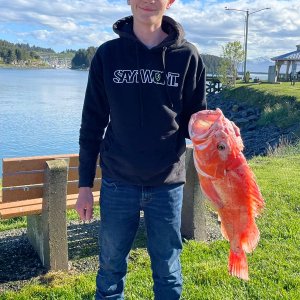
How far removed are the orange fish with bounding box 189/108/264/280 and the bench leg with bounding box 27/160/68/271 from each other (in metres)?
2.16

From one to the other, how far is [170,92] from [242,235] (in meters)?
1.03

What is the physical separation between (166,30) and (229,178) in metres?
1.21

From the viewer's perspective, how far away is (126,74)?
2939 mm

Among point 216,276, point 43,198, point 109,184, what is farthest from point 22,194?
point 216,276

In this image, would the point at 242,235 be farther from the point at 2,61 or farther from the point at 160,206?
the point at 2,61

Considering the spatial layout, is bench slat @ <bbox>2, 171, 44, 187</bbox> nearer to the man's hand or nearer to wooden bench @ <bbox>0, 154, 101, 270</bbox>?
wooden bench @ <bbox>0, 154, 101, 270</bbox>

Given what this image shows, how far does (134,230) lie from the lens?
310 cm

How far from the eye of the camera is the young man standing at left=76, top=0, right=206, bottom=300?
2.91 meters

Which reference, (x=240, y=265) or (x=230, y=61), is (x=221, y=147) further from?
(x=230, y=61)

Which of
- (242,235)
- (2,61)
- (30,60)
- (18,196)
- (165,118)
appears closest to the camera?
(242,235)

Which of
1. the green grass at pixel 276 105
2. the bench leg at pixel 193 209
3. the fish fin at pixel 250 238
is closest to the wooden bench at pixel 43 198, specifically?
the bench leg at pixel 193 209

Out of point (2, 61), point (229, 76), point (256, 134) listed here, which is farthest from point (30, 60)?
point (256, 134)

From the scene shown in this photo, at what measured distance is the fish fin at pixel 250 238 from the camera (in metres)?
2.62

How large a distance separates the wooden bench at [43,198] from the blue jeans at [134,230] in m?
1.41
